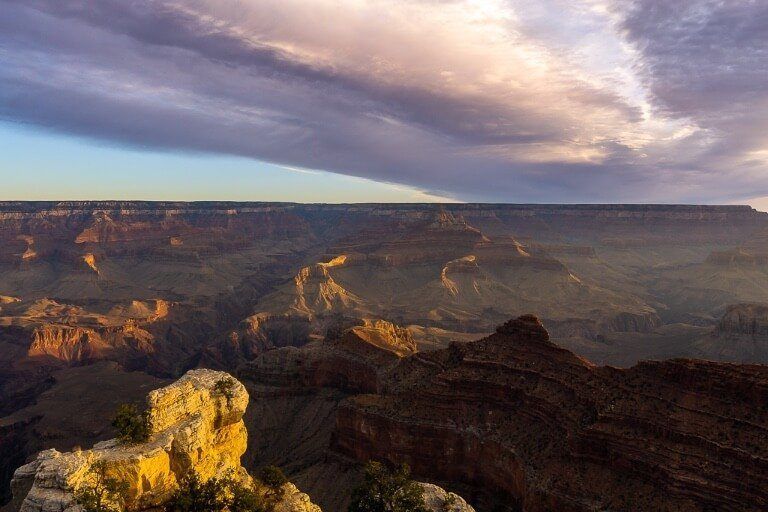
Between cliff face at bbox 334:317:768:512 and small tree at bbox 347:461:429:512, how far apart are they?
1438 cm

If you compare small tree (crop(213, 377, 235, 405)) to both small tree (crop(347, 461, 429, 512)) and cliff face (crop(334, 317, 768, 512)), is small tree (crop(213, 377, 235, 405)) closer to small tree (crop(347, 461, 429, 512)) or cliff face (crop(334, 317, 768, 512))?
small tree (crop(347, 461, 429, 512))

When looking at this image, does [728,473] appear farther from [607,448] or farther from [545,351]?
[545,351]

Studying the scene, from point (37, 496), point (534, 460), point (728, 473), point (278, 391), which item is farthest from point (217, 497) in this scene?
point (278, 391)

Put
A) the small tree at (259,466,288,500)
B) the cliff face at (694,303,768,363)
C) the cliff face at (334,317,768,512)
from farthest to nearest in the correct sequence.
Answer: the cliff face at (694,303,768,363) < the cliff face at (334,317,768,512) < the small tree at (259,466,288,500)

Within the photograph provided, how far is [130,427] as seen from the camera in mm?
27484

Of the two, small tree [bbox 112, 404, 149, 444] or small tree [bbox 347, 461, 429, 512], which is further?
small tree [bbox 347, 461, 429, 512]

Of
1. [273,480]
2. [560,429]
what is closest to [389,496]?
[273,480]

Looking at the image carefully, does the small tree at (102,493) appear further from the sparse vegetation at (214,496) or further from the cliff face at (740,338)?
the cliff face at (740,338)

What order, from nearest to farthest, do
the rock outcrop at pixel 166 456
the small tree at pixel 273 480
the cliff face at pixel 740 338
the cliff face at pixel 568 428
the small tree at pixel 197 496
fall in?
the rock outcrop at pixel 166 456, the small tree at pixel 197 496, the small tree at pixel 273 480, the cliff face at pixel 568 428, the cliff face at pixel 740 338

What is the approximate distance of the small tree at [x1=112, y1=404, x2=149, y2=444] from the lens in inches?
1077

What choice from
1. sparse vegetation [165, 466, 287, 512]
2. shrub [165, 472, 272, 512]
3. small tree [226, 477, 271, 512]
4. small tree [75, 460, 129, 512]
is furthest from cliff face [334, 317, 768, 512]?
small tree [75, 460, 129, 512]

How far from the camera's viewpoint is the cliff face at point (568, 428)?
3803cm

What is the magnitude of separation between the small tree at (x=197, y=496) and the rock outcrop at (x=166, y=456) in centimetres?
53

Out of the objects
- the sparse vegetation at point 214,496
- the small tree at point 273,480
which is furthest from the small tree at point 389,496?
the sparse vegetation at point 214,496
